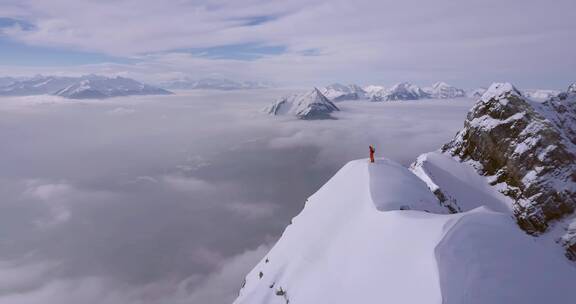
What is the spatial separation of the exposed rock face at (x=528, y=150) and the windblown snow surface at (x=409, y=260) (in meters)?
51.7

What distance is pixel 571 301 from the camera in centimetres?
1396

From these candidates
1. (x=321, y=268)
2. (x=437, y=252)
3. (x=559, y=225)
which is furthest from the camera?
(x=559, y=225)

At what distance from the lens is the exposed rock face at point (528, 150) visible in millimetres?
63844

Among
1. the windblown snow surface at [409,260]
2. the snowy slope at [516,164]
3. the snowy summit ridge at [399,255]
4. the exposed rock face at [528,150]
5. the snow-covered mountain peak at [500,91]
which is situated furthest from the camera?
the snow-covered mountain peak at [500,91]

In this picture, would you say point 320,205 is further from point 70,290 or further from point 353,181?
point 70,290

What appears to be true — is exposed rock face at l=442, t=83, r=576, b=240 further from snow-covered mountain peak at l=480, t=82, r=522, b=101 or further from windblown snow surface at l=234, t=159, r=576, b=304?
windblown snow surface at l=234, t=159, r=576, b=304

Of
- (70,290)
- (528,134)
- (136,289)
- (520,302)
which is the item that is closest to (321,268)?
(520,302)

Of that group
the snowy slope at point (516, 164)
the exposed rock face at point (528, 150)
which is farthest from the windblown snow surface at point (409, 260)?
the exposed rock face at point (528, 150)

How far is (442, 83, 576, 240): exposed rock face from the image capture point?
6384 centimetres

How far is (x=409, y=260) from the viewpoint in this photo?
1630 centimetres

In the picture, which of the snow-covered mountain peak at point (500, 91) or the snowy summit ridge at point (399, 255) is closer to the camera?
the snowy summit ridge at point (399, 255)

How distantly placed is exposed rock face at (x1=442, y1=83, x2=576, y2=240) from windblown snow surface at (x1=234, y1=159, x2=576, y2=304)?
170 ft

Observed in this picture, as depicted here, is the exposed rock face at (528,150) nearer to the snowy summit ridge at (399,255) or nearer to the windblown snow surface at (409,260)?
the snowy summit ridge at (399,255)

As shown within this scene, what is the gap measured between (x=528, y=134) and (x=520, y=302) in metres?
71.1
